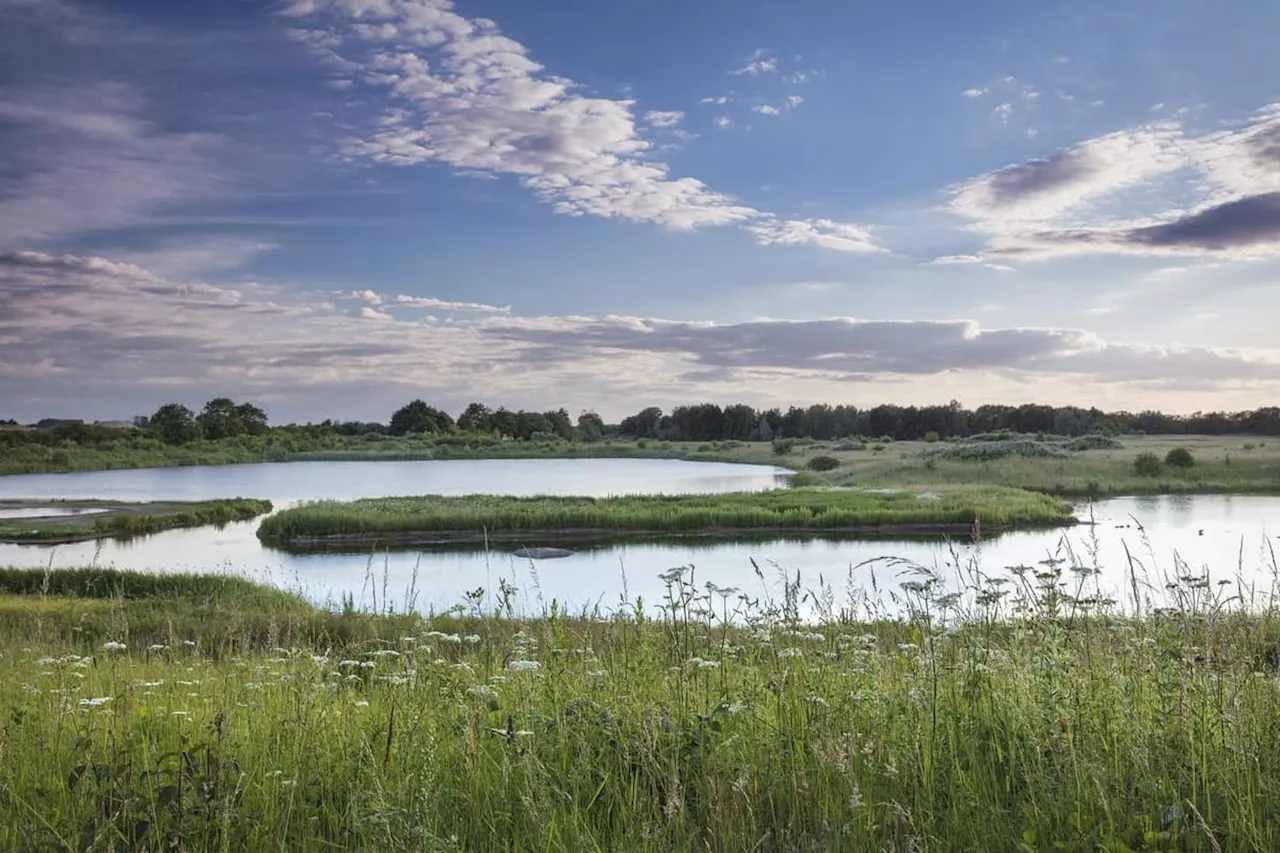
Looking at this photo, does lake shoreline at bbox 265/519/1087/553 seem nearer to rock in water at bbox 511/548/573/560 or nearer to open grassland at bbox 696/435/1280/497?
rock in water at bbox 511/548/573/560

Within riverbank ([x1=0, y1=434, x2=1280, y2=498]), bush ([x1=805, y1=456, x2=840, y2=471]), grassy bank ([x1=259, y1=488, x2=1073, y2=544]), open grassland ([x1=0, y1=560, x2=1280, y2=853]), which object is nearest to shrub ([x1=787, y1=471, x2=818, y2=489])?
riverbank ([x1=0, y1=434, x2=1280, y2=498])

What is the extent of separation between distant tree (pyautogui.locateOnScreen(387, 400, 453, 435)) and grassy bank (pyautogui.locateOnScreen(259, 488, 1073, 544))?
103573 millimetres

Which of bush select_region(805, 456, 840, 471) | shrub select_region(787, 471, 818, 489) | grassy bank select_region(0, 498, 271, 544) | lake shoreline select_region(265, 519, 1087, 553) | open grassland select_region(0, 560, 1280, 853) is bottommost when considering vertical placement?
lake shoreline select_region(265, 519, 1087, 553)

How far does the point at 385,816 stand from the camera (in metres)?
2.74

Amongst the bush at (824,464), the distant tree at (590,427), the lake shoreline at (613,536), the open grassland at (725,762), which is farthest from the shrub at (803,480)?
the distant tree at (590,427)

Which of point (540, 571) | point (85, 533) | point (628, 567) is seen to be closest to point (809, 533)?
point (628, 567)

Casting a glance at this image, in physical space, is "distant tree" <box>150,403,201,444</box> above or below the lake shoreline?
above

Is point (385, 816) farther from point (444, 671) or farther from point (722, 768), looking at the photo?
point (444, 671)

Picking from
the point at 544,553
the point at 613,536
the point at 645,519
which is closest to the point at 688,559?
the point at 544,553

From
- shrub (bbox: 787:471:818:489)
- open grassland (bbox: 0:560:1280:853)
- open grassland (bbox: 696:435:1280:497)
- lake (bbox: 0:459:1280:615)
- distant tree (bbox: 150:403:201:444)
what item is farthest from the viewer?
distant tree (bbox: 150:403:201:444)

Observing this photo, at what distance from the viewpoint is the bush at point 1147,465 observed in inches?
1881

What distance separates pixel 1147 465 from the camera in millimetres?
48250

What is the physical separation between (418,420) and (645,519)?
366 ft

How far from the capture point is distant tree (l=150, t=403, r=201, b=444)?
110 meters
